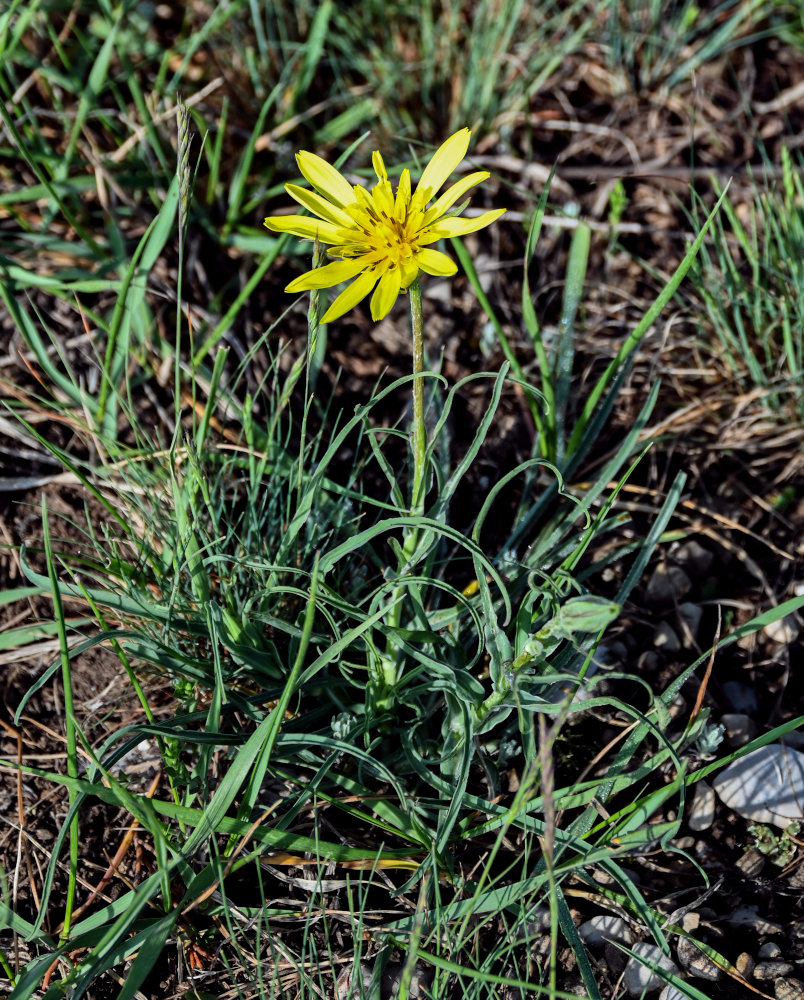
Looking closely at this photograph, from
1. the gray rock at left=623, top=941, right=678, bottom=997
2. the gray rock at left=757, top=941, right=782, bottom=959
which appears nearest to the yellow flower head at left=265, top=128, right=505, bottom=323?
the gray rock at left=623, top=941, right=678, bottom=997

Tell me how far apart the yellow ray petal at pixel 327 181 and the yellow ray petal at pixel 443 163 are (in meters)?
0.16

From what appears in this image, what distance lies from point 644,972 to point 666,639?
0.77 m

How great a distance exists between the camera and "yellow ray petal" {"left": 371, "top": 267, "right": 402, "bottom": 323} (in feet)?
4.95

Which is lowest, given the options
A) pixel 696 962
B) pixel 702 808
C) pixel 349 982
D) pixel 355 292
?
pixel 349 982

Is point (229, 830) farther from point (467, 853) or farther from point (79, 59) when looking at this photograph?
point (79, 59)

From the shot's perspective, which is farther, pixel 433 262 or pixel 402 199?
pixel 402 199

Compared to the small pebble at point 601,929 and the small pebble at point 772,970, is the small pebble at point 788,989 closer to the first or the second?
the small pebble at point 772,970

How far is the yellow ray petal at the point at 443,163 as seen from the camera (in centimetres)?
164

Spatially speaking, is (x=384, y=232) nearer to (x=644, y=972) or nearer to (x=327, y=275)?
(x=327, y=275)

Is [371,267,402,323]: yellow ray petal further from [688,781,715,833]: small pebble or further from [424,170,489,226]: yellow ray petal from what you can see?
[688,781,715,833]: small pebble

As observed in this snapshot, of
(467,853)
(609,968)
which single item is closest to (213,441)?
(467,853)

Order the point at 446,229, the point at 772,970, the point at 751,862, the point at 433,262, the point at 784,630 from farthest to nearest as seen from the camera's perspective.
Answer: the point at 784,630 → the point at 751,862 → the point at 772,970 → the point at 446,229 → the point at 433,262

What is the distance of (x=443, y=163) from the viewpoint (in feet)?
5.50

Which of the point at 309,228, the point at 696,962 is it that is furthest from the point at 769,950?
the point at 309,228
